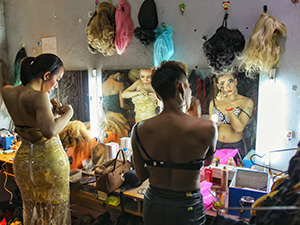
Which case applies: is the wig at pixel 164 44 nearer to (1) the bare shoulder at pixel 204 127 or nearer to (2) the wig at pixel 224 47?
(2) the wig at pixel 224 47

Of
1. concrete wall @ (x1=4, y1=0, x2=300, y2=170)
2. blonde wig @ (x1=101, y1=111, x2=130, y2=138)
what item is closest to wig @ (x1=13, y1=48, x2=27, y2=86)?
concrete wall @ (x1=4, y1=0, x2=300, y2=170)

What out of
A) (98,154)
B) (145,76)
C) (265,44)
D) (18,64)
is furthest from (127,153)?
(18,64)

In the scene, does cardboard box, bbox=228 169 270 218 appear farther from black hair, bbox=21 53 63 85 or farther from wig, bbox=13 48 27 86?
wig, bbox=13 48 27 86

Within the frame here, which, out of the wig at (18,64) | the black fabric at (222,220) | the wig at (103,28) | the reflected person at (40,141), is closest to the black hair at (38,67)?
the reflected person at (40,141)

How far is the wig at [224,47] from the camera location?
1938 mm

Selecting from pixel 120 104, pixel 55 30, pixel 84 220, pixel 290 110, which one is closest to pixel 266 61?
pixel 290 110

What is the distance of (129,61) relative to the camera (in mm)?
2564

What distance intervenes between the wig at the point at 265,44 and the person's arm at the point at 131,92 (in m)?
1.06

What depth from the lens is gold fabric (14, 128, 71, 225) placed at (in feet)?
6.36

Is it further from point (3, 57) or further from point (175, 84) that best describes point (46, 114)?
point (3, 57)

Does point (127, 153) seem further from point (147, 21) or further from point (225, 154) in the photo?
point (147, 21)

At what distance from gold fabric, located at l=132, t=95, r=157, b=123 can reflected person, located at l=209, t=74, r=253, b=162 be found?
56cm

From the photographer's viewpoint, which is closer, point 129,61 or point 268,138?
point 268,138

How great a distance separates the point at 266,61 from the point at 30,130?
1766 mm
